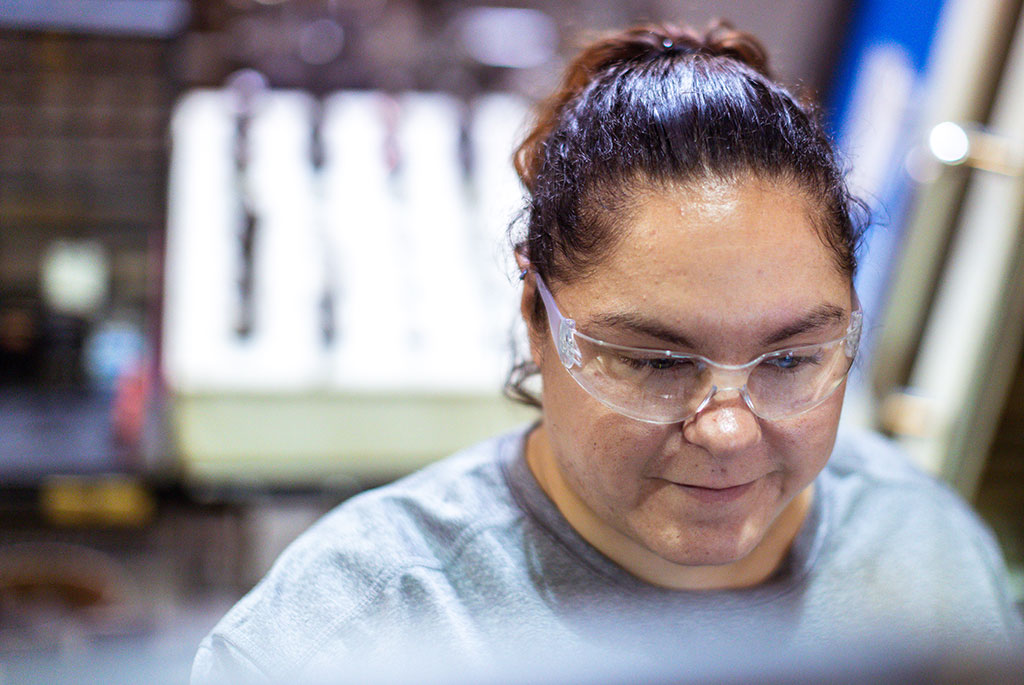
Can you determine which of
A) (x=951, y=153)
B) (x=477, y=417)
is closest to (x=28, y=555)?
(x=477, y=417)

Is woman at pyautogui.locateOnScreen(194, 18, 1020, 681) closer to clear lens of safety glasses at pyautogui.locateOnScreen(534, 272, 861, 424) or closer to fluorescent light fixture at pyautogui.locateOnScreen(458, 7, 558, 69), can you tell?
clear lens of safety glasses at pyautogui.locateOnScreen(534, 272, 861, 424)

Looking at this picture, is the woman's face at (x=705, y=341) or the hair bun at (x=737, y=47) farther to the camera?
the hair bun at (x=737, y=47)

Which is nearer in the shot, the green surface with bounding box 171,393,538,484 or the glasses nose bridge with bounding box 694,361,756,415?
the glasses nose bridge with bounding box 694,361,756,415

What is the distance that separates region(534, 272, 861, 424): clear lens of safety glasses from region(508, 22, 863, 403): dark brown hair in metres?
0.08

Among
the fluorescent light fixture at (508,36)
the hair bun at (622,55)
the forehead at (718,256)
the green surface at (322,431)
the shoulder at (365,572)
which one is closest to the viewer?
the forehead at (718,256)

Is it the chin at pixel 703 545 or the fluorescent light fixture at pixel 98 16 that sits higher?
the fluorescent light fixture at pixel 98 16

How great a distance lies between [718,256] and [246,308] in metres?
1.35

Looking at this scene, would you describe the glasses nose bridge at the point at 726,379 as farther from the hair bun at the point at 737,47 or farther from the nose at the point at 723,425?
the hair bun at the point at 737,47

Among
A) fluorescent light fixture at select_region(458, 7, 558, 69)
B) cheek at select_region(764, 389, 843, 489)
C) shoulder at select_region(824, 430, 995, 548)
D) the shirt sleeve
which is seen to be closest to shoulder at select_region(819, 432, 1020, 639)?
shoulder at select_region(824, 430, 995, 548)

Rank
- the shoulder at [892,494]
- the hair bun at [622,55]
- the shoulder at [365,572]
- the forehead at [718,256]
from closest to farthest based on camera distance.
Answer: the forehead at [718,256] → the shoulder at [365,572] → the hair bun at [622,55] → the shoulder at [892,494]

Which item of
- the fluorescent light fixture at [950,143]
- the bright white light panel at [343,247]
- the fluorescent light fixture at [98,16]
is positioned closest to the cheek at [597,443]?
the bright white light panel at [343,247]

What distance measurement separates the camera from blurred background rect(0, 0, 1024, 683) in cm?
191

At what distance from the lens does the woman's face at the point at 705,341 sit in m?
0.85

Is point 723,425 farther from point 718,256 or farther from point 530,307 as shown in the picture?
point 530,307
